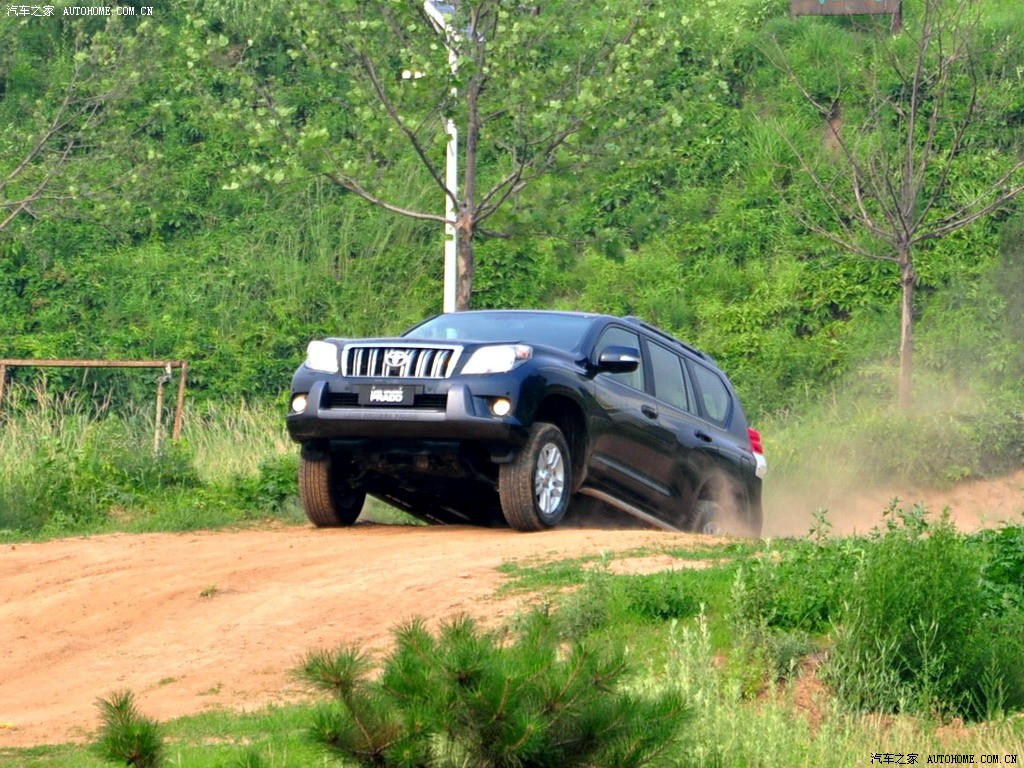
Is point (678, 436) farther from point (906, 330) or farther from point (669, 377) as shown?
point (906, 330)

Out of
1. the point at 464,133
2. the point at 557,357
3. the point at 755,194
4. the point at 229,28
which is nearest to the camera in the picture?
the point at 557,357

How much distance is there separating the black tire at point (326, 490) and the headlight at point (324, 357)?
2.11 feet

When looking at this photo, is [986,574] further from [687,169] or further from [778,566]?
[687,169]

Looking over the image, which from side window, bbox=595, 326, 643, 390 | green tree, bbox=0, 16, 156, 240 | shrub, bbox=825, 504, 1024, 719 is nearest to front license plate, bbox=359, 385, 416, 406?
side window, bbox=595, 326, 643, 390

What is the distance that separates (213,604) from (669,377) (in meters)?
5.15

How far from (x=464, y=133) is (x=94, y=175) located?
7.78 meters

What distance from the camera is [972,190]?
23688 mm

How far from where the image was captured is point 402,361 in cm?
1173

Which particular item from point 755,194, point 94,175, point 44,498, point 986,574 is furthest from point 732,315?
point 986,574

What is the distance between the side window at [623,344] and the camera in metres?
12.9

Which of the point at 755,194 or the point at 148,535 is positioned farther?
the point at 755,194

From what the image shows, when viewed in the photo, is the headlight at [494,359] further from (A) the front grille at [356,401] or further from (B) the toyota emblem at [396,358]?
(B) the toyota emblem at [396,358]

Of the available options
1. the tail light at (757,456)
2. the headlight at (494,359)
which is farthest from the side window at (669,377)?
the headlight at (494,359)

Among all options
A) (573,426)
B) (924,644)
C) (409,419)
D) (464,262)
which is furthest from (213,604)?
(464,262)
